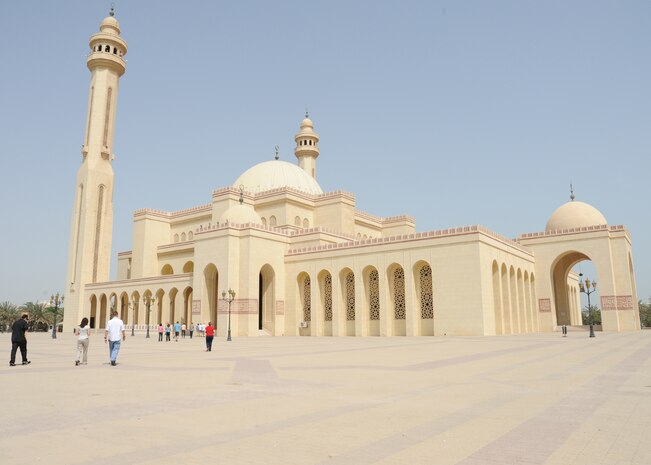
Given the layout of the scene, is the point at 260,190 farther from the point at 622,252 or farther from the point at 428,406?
the point at 428,406

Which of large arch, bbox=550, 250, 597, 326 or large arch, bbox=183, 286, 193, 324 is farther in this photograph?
large arch, bbox=550, 250, 597, 326

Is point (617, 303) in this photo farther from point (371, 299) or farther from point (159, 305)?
point (159, 305)

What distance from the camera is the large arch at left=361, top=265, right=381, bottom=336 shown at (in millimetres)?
34928

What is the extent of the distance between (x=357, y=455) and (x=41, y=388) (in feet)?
20.9

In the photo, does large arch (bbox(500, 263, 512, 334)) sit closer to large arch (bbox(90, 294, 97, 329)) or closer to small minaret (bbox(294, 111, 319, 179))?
small minaret (bbox(294, 111, 319, 179))

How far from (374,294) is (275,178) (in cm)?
1667

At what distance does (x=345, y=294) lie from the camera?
3644 cm

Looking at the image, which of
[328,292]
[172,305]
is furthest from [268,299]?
[172,305]

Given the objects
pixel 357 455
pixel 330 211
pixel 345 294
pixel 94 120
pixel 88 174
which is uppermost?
pixel 94 120

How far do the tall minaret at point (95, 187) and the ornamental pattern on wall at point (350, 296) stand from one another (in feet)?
71.7

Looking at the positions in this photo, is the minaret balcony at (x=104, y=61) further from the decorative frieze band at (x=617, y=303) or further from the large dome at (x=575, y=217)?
the decorative frieze band at (x=617, y=303)

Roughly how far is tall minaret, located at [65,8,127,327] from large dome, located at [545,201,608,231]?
121 feet

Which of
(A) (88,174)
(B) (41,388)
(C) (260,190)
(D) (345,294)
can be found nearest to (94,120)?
(A) (88,174)

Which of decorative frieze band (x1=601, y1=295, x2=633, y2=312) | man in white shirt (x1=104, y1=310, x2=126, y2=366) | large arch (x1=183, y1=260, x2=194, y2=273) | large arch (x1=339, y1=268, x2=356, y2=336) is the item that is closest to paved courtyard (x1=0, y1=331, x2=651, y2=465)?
man in white shirt (x1=104, y1=310, x2=126, y2=366)
